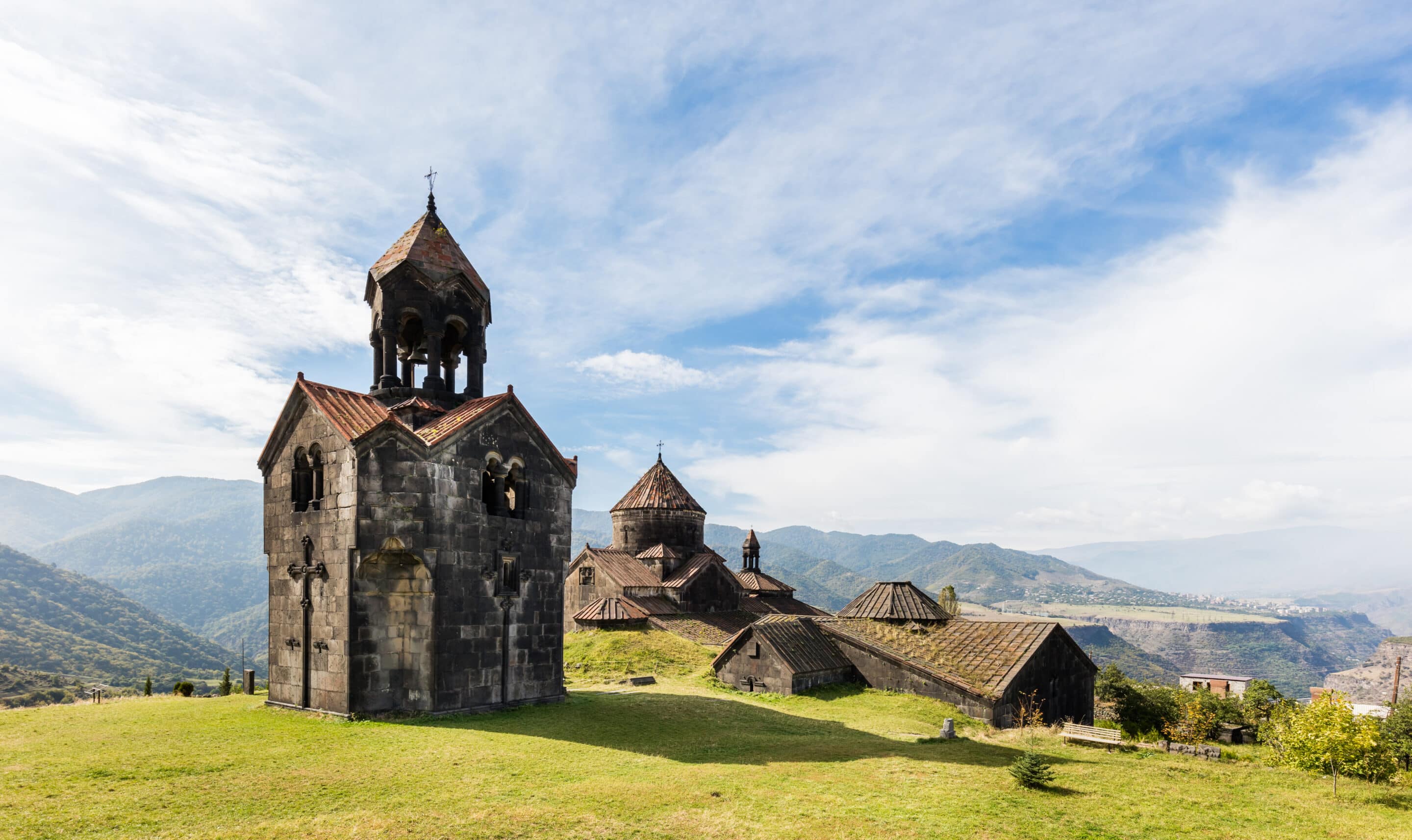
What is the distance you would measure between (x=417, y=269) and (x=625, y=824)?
16.2 metres

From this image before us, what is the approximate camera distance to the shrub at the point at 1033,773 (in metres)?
13.0

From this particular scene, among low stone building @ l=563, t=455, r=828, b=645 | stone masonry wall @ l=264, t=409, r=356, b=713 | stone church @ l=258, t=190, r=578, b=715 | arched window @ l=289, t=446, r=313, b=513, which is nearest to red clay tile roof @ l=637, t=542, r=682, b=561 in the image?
low stone building @ l=563, t=455, r=828, b=645

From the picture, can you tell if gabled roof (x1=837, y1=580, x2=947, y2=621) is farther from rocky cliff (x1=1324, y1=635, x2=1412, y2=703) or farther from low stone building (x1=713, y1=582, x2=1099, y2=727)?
rocky cliff (x1=1324, y1=635, x2=1412, y2=703)

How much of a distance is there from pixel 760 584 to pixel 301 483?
34.0 meters

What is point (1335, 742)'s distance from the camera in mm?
13672

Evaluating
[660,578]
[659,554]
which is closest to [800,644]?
[660,578]

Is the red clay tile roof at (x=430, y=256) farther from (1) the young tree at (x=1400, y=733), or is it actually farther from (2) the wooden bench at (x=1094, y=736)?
(1) the young tree at (x=1400, y=733)

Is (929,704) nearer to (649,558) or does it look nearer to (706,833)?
(706,833)

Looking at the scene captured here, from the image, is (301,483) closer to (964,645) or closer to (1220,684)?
(964,645)

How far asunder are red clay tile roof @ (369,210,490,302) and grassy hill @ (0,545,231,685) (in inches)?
4480

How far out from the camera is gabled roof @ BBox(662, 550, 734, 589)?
41000mm

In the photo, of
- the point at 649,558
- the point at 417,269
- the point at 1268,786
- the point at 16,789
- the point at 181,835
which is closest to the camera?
the point at 181,835

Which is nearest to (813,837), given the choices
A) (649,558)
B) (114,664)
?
(649,558)

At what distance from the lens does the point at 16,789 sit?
36.0 ft
